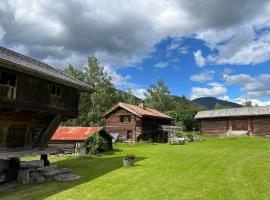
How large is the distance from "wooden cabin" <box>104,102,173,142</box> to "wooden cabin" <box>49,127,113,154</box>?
41.2ft

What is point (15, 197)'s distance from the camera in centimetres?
1376

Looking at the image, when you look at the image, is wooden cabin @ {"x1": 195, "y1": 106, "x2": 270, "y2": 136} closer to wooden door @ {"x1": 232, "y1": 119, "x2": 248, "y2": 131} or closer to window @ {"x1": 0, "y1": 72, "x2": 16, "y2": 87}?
wooden door @ {"x1": 232, "y1": 119, "x2": 248, "y2": 131}

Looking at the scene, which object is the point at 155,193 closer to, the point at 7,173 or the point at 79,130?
the point at 7,173

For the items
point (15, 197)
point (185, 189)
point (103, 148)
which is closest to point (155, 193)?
point (185, 189)

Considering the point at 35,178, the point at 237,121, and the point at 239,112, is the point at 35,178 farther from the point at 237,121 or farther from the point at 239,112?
the point at 239,112

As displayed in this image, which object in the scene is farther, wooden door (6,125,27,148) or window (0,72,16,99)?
wooden door (6,125,27,148)

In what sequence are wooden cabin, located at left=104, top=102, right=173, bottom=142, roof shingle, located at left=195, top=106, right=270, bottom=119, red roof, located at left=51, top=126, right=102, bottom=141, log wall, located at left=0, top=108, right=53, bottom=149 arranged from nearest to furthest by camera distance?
1. log wall, located at left=0, top=108, right=53, bottom=149
2. red roof, located at left=51, top=126, right=102, bottom=141
3. wooden cabin, located at left=104, top=102, right=173, bottom=142
4. roof shingle, located at left=195, top=106, right=270, bottom=119

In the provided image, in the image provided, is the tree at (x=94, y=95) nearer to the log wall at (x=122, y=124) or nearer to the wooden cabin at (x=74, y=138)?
the log wall at (x=122, y=124)

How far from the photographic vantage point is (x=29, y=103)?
17.7m

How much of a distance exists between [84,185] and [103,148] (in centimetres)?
1765

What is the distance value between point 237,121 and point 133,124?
19.0m

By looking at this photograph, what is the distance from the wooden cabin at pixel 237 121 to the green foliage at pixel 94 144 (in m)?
28.9

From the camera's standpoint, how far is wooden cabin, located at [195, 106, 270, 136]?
50.0m

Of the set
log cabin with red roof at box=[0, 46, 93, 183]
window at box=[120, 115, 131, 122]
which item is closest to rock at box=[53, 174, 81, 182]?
log cabin with red roof at box=[0, 46, 93, 183]
